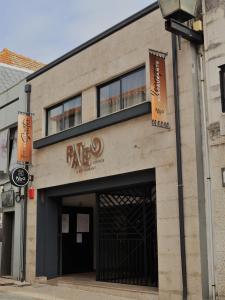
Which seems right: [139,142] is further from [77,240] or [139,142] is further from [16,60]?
[16,60]

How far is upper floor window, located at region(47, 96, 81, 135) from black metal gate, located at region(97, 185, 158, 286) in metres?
2.77

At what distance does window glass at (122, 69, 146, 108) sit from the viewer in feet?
42.4

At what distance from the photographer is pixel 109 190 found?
45.8 ft

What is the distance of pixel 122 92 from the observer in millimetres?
13625

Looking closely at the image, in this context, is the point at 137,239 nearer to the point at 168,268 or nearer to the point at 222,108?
the point at 168,268

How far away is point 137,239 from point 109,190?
174 cm

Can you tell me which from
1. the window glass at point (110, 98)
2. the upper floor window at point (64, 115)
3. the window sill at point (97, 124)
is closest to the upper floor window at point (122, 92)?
the window glass at point (110, 98)

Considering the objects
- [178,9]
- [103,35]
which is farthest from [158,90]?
[103,35]

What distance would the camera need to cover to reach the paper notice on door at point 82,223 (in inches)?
702

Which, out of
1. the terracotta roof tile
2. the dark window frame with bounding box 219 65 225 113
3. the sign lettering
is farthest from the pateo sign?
the terracotta roof tile

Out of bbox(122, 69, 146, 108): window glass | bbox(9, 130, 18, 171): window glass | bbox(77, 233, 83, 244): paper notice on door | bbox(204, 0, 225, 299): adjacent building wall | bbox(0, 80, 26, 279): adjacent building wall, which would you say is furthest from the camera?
bbox(9, 130, 18, 171): window glass

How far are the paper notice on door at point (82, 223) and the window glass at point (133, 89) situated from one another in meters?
6.00

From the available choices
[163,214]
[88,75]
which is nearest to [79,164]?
[88,75]

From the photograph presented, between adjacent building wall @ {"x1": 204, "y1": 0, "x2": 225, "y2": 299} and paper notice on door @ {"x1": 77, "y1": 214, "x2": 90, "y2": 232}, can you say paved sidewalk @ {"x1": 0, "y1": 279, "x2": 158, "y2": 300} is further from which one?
paper notice on door @ {"x1": 77, "y1": 214, "x2": 90, "y2": 232}
